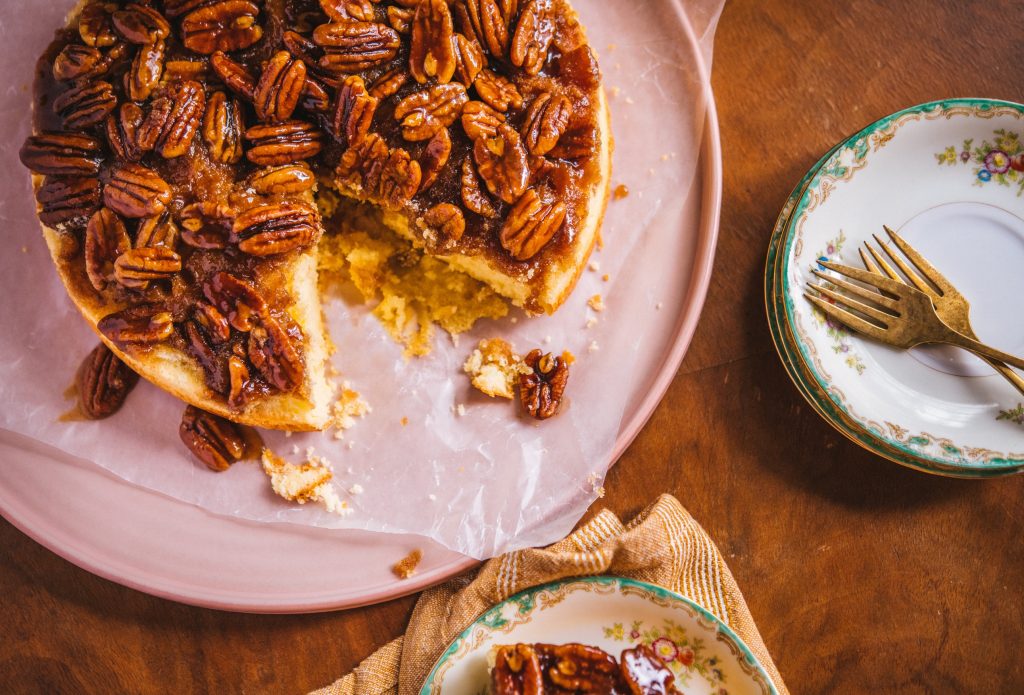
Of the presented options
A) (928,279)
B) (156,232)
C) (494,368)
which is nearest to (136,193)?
(156,232)

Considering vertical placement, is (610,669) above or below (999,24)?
below

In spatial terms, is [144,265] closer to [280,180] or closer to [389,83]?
[280,180]

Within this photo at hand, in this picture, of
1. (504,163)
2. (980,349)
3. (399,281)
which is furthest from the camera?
(399,281)

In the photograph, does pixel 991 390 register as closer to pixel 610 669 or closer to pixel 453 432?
pixel 610 669

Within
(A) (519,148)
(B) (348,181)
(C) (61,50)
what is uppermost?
(C) (61,50)

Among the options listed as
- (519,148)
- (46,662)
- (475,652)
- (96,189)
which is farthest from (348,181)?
(46,662)

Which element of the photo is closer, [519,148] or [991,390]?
[519,148]

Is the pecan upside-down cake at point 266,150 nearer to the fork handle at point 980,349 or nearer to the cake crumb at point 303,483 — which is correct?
the cake crumb at point 303,483
